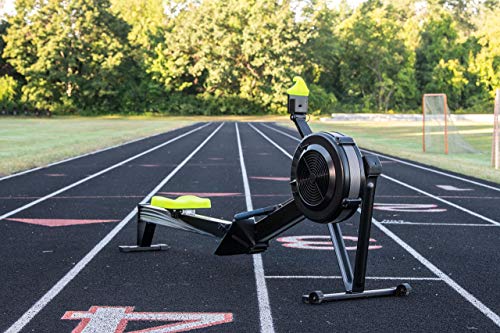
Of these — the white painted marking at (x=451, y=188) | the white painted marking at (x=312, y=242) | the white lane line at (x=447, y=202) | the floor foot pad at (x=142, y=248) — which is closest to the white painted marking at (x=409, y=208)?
the white lane line at (x=447, y=202)

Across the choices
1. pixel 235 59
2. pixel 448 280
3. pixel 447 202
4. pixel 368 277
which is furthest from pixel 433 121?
pixel 235 59

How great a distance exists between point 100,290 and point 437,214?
599 cm

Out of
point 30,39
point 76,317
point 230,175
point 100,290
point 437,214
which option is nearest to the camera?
point 76,317

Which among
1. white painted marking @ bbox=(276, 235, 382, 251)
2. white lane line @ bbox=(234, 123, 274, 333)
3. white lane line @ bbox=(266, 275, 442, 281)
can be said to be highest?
white lane line @ bbox=(234, 123, 274, 333)

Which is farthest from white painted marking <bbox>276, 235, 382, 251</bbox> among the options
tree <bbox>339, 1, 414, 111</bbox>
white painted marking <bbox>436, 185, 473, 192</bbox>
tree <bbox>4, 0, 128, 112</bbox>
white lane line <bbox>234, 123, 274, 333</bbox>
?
tree <bbox>339, 1, 414, 111</bbox>

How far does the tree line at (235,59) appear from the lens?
71.9 meters

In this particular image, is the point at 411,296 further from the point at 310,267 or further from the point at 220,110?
the point at 220,110

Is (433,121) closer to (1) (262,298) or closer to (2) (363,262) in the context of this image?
(2) (363,262)

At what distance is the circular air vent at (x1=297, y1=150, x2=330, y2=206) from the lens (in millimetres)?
5141

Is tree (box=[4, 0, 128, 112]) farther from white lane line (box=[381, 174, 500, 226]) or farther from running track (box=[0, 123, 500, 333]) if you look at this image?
running track (box=[0, 123, 500, 333])

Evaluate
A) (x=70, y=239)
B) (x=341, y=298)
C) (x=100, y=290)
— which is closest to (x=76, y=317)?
(x=100, y=290)

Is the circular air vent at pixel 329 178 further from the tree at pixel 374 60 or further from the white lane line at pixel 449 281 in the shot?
the tree at pixel 374 60

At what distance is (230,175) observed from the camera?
15.4m

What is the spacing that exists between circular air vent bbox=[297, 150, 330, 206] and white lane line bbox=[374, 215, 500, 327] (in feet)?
4.89
